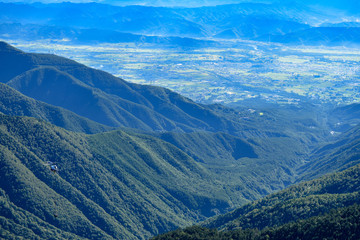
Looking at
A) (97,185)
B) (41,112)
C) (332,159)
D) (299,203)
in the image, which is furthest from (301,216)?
(41,112)

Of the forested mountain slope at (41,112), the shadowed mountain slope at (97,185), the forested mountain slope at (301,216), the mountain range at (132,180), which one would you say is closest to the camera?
the forested mountain slope at (301,216)

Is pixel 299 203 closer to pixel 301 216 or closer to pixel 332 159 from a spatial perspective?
pixel 301 216

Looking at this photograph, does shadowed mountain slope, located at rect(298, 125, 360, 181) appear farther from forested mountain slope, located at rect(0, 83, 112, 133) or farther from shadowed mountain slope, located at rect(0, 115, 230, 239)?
forested mountain slope, located at rect(0, 83, 112, 133)

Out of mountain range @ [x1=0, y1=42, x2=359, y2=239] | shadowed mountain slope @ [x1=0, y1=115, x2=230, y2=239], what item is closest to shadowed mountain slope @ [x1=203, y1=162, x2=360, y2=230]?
mountain range @ [x1=0, y1=42, x2=359, y2=239]

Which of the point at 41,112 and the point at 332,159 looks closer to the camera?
the point at 332,159

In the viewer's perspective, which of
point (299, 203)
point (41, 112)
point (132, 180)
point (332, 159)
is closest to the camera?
point (299, 203)

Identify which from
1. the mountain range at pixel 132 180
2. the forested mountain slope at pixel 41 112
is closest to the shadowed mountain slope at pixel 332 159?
the mountain range at pixel 132 180

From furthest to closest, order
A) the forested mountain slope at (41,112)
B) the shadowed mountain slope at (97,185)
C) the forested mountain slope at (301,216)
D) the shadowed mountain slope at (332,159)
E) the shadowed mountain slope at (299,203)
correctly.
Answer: the forested mountain slope at (41,112)
the shadowed mountain slope at (332,159)
the shadowed mountain slope at (97,185)
the shadowed mountain slope at (299,203)
the forested mountain slope at (301,216)

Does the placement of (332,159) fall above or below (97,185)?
below

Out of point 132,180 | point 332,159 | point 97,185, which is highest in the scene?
point 97,185

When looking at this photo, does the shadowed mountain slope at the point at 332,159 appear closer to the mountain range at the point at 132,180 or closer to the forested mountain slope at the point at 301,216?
the mountain range at the point at 132,180

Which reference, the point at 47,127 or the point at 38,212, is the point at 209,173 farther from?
the point at 38,212
